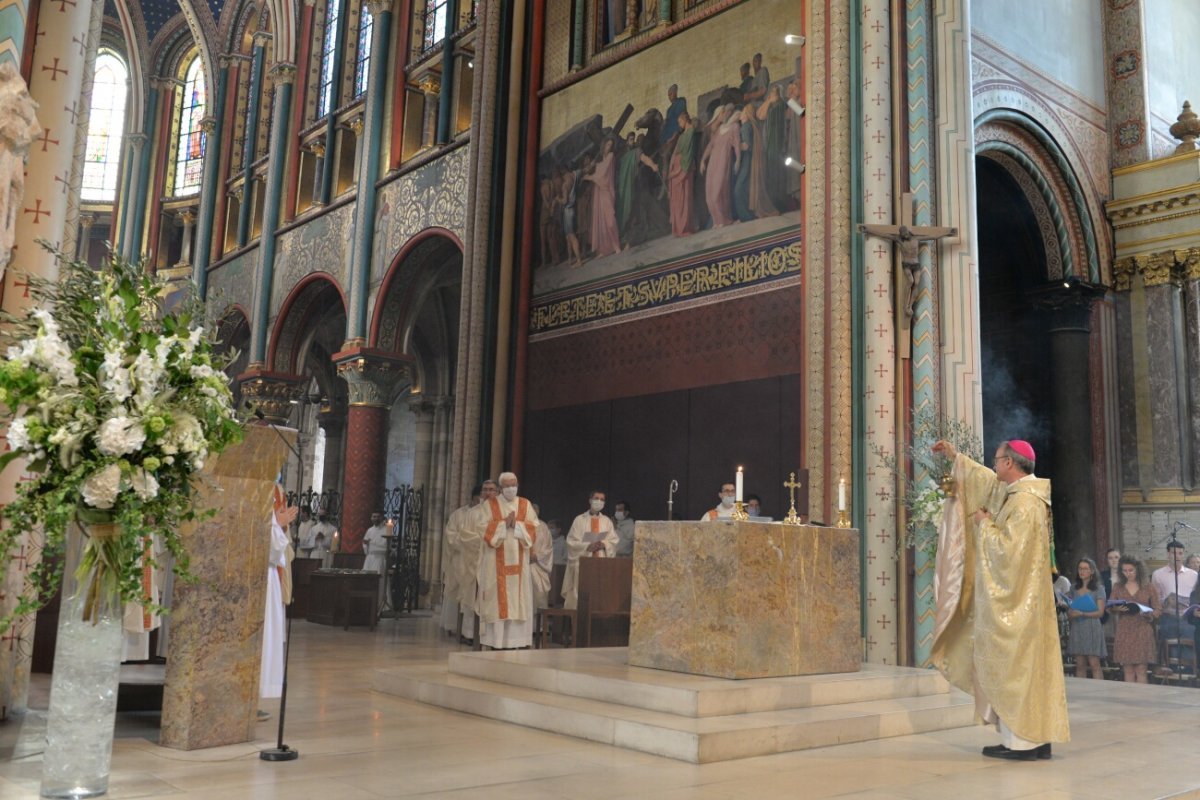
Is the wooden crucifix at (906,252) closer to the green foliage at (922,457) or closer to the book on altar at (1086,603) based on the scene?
the green foliage at (922,457)

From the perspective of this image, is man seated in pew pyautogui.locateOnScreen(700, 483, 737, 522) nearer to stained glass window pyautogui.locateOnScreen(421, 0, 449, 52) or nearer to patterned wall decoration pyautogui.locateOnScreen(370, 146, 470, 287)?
patterned wall decoration pyautogui.locateOnScreen(370, 146, 470, 287)

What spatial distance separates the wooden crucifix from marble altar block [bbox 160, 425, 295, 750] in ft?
19.3

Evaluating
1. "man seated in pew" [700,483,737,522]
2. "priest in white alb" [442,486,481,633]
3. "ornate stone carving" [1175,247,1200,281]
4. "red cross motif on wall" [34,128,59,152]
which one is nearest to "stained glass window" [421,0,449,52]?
"priest in white alb" [442,486,481,633]

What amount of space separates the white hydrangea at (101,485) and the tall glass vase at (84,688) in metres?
0.22

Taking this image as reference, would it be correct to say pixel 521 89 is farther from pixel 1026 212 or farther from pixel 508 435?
pixel 1026 212

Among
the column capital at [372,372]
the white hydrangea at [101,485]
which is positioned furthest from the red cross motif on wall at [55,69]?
the column capital at [372,372]

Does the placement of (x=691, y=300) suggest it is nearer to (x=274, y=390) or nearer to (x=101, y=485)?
(x=101, y=485)

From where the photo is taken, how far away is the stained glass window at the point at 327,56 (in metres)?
19.7

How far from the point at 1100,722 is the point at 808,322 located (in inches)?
162

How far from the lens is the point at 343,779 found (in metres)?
4.15

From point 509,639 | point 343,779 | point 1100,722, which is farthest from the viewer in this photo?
point 509,639

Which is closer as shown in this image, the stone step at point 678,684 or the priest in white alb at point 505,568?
the stone step at point 678,684

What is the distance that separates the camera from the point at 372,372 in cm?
1677

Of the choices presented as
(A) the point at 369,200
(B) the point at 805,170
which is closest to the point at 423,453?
(A) the point at 369,200
